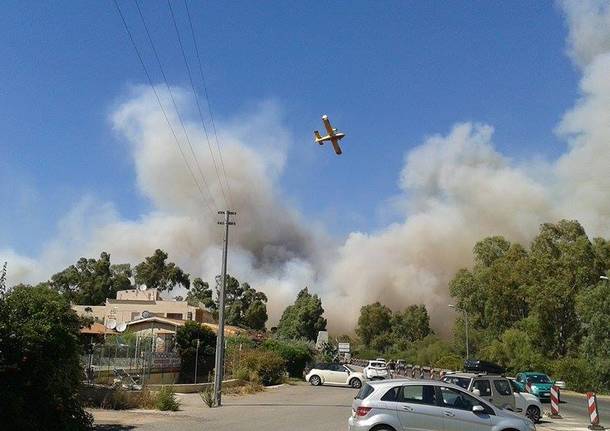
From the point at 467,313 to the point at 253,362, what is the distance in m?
43.3

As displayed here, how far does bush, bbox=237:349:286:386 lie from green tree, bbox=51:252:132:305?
62075 mm

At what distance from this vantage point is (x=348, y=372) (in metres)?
39.9

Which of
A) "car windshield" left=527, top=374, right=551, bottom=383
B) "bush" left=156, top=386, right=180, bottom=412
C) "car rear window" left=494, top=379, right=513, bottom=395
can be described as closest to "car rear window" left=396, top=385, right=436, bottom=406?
"car rear window" left=494, top=379, right=513, bottom=395

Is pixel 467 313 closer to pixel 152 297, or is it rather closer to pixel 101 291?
pixel 152 297

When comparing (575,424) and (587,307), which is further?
(587,307)

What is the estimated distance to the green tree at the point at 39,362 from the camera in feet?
41.2

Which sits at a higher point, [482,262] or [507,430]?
[482,262]

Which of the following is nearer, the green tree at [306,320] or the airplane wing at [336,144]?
the airplane wing at [336,144]

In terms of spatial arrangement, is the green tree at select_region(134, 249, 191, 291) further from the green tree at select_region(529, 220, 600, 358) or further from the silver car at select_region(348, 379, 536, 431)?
the silver car at select_region(348, 379, 536, 431)

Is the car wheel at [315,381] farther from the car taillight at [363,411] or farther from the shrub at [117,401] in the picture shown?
the car taillight at [363,411]

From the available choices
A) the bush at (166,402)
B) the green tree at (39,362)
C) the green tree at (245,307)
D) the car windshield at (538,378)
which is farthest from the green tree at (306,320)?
the green tree at (39,362)

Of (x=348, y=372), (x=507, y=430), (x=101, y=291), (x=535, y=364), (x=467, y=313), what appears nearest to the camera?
(x=507, y=430)

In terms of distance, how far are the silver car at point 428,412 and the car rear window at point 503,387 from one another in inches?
209

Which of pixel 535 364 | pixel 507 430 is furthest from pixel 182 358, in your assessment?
pixel 535 364
